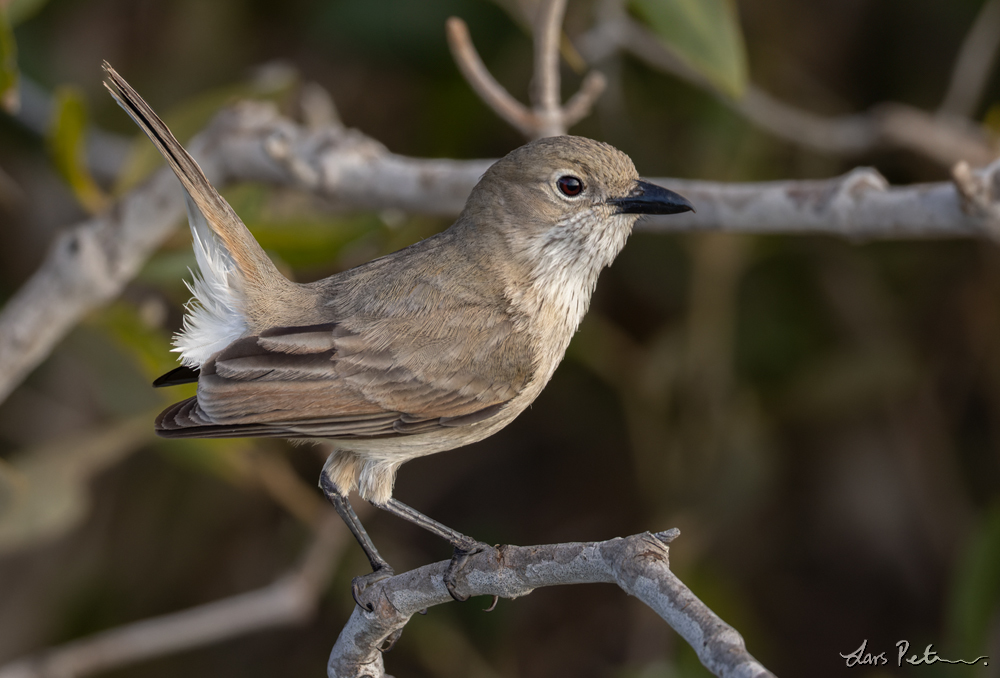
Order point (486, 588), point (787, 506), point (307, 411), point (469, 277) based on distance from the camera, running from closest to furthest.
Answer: point (486, 588)
point (307, 411)
point (469, 277)
point (787, 506)

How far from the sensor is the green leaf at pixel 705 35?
3.49 metres

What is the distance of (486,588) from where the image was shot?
2.37m

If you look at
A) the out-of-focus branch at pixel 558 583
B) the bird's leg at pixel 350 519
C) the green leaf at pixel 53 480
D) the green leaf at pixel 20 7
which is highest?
the green leaf at pixel 20 7

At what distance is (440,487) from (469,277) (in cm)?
284

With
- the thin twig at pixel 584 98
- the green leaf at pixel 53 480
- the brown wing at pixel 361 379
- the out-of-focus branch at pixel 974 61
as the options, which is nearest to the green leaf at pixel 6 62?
the green leaf at pixel 53 480

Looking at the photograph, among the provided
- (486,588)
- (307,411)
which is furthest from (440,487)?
(486,588)

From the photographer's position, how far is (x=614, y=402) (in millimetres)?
5379

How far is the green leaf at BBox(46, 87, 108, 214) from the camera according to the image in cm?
374

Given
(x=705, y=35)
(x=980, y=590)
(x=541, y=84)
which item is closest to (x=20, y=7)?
(x=541, y=84)

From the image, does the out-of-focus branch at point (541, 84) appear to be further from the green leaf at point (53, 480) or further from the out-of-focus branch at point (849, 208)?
the green leaf at point (53, 480)

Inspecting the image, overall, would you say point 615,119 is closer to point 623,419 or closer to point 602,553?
point 623,419

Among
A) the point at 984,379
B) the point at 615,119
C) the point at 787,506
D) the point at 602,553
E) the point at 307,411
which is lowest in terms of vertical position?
the point at 602,553

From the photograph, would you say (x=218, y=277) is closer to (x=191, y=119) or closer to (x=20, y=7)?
(x=191, y=119)

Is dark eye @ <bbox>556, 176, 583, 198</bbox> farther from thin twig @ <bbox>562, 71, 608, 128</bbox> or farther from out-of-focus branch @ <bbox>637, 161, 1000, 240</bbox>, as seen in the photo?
thin twig @ <bbox>562, 71, 608, 128</bbox>
